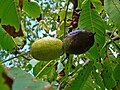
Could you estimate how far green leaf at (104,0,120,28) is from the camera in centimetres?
125

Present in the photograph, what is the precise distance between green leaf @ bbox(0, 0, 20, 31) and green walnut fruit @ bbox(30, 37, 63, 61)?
171 mm

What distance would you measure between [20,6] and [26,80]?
1.11m

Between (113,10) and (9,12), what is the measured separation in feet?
1.37

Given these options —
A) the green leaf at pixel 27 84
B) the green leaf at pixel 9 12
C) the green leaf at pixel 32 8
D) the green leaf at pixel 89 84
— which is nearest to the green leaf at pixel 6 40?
the green leaf at pixel 9 12

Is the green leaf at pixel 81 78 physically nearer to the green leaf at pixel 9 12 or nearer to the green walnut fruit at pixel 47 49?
the green walnut fruit at pixel 47 49

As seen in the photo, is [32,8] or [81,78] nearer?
[81,78]

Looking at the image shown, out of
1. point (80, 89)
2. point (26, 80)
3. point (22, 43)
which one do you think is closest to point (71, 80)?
point (80, 89)

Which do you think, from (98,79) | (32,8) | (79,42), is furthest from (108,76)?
(32,8)

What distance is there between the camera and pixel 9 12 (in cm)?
138

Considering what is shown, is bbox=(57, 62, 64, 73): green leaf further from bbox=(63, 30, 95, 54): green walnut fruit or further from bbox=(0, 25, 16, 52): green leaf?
bbox=(63, 30, 95, 54): green walnut fruit

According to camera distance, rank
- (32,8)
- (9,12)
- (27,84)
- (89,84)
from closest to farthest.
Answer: (27,84), (9,12), (89,84), (32,8)

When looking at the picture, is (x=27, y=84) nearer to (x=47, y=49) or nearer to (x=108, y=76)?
(x=47, y=49)

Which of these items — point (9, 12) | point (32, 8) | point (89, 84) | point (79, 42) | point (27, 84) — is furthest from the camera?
point (32, 8)

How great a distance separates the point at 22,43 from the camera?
5.82 ft
